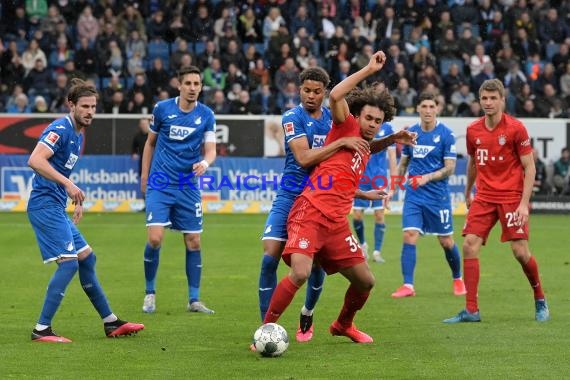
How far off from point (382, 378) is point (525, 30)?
24658 millimetres

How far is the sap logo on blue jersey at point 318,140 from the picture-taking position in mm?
9273

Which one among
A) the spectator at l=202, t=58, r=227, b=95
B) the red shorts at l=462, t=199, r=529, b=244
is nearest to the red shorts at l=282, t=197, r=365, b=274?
the red shorts at l=462, t=199, r=529, b=244

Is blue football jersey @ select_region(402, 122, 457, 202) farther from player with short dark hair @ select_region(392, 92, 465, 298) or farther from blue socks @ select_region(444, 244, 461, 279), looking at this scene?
blue socks @ select_region(444, 244, 461, 279)

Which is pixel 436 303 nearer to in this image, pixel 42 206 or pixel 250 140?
pixel 42 206

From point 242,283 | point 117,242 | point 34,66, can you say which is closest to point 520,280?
point 242,283


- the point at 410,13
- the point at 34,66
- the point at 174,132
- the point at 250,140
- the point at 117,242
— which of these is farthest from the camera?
the point at 410,13

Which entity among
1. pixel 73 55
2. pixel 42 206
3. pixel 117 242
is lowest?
pixel 117 242

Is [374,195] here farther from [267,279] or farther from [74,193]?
[74,193]

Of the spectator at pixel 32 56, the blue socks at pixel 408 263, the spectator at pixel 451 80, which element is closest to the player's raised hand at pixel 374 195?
the blue socks at pixel 408 263

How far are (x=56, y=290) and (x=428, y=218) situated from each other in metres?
5.61

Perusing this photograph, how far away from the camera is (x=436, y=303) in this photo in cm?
1211

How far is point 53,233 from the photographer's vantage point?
930 cm

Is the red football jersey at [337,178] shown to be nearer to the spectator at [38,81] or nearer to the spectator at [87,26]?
the spectator at [38,81]

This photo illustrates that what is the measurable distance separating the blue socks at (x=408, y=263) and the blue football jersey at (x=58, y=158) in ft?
16.2
